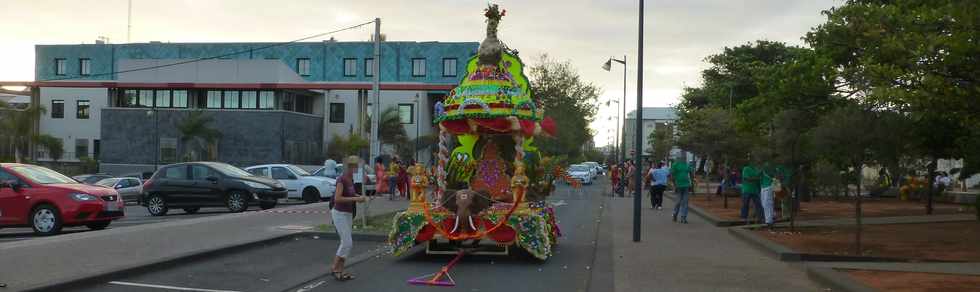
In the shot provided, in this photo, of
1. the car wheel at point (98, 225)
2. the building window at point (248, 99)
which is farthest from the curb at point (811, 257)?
the building window at point (248, 99)

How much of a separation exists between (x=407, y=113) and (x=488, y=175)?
145ft

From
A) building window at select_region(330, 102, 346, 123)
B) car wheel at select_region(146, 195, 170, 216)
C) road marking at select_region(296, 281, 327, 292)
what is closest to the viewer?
road marking at select_region(296, 281, 327, 292)

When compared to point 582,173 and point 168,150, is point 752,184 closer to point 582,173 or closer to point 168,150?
point 582,173

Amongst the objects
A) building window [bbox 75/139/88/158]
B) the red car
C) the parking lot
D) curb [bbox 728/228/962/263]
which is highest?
building window [bbox 75/139/88/158]

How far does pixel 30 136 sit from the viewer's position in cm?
4738

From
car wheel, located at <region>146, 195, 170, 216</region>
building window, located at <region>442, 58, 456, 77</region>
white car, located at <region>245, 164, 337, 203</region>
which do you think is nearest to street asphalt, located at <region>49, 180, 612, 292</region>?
car wheel, located at <region>146, 195, 170, 216</region>

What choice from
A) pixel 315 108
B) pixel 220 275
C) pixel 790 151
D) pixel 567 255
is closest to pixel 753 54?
pixel 315 108

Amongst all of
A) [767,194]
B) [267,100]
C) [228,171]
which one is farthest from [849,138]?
[267,100]

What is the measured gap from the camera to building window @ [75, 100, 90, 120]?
187 feet

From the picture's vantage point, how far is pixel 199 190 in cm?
2320

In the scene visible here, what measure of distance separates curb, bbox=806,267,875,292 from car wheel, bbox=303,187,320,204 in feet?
69.2

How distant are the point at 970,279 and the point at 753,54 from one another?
36314mm

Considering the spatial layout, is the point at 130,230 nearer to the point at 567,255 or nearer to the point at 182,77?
the point at 567,255

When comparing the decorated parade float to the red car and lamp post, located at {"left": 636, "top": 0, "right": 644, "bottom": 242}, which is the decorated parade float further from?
the red car
